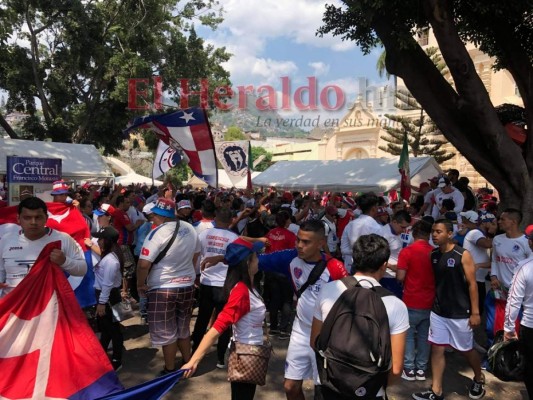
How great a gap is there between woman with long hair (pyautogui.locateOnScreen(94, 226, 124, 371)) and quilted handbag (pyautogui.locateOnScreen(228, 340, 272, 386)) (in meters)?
2.20

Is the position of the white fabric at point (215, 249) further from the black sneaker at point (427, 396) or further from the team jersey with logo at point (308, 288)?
the black sneaker at point (427, 396)

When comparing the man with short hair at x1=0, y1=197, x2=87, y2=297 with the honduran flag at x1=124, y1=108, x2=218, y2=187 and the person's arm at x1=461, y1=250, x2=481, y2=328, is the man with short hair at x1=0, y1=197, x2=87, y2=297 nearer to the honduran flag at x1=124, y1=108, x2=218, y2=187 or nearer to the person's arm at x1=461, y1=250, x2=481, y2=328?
the person's arm at x1=461, y1=250, x2=481, y2=328

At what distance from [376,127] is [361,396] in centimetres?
3859

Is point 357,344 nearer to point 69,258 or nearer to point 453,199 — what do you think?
point 69,258

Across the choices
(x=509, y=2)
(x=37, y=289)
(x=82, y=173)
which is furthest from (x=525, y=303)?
(x=82, y=173)

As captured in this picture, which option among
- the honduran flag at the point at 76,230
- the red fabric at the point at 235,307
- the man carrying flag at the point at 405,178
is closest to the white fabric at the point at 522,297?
the red fabric at the point at 235,307

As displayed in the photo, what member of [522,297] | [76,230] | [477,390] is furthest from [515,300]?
[76,230]

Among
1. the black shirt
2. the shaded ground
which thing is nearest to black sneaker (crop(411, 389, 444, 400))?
the shaded ground

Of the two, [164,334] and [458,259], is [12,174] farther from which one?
[458,259]

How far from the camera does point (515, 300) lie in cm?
375

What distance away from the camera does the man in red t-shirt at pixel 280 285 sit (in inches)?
245

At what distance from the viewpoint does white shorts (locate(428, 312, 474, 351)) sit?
4.31 metres

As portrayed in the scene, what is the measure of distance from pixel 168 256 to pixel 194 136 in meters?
4.36

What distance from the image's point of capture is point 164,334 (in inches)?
182
